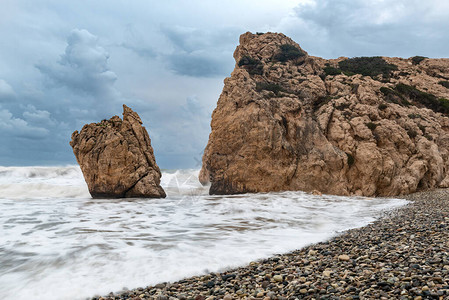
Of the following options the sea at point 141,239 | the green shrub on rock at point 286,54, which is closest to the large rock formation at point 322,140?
the sea at point 141,239

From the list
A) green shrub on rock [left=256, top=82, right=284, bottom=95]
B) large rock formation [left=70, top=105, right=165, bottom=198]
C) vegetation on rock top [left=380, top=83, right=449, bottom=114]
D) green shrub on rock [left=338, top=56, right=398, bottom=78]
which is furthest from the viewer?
green shrub on rock [left=338, top=56, right=398, bottom=78]

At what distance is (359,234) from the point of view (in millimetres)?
6871

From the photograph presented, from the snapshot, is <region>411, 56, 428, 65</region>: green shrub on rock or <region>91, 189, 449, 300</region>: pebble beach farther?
<region>411, 56, 428, 65</region>: green shrub on rock

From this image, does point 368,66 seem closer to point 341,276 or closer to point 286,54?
point 286,54

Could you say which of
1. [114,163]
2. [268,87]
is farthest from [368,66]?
[114,163]

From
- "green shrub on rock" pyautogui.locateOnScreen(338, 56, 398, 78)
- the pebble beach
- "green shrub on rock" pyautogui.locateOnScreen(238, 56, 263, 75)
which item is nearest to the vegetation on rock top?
"green shrub on rock" pyautogui.locateOnScreen(338, 56, 398, 78)

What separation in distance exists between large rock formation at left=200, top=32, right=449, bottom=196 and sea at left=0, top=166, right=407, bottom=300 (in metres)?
3.67

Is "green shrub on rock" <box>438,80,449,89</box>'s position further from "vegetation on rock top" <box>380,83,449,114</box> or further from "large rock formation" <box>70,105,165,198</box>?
"large rock formation" <box>70,105,165,198</box>

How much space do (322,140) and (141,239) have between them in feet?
44.6

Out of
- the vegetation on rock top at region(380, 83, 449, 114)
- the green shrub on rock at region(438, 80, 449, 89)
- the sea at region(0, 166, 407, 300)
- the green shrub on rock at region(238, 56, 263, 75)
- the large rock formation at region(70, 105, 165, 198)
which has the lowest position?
the sea at region(0, 166, 407, 300)

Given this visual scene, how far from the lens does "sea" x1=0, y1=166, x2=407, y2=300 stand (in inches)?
194

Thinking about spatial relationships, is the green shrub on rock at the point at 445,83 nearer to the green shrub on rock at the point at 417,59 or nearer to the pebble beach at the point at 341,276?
the green shrub on rock at the point at 417,59

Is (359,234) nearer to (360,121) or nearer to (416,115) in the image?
(360,121)

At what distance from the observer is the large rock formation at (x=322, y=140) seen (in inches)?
659
